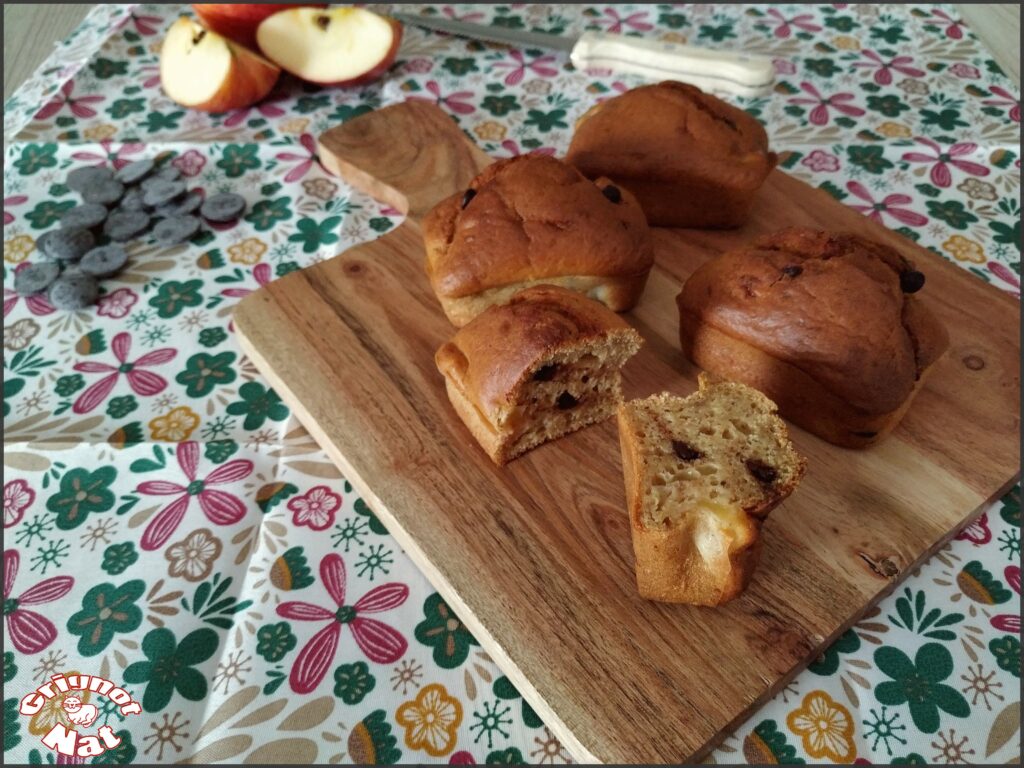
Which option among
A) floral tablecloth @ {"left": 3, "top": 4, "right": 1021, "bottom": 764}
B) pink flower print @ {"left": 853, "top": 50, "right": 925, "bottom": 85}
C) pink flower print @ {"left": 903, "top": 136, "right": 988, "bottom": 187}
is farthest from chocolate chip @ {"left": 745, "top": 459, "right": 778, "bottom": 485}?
pink flower print @ {"left": 853, "top": 50, "right": 925, "bottom": 85}

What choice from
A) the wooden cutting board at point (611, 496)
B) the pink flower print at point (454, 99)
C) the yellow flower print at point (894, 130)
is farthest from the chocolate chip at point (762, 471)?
the pink flower print at point (454, 99)

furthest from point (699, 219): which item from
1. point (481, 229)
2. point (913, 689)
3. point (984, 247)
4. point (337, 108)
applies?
point (337, 108)

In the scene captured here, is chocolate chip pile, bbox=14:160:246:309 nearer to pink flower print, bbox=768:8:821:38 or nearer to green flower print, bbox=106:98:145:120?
green flower print, bbox=106:98:145:120

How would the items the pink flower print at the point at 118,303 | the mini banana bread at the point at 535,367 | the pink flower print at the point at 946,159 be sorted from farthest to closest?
the pink flower print at the point at 946,159
the pink flower print at the point at 118,303
the mini banana bread at the point at 535,367

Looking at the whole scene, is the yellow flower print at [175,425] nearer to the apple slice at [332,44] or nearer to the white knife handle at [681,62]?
the apple slice at [332,44]

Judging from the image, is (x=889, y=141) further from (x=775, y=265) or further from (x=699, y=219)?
(x=775, y=265)

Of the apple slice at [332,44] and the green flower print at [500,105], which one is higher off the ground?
the apple slice at [332,44]
